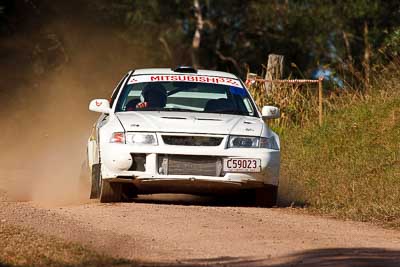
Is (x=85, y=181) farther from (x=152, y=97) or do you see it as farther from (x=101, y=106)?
(x=152, y=97)

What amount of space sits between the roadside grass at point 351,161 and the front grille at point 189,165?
1.36 m

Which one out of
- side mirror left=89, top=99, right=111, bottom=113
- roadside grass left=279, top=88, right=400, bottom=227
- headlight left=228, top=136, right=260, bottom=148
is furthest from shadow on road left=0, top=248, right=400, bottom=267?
side mirror left=89, top=99, right=111, bottom=113

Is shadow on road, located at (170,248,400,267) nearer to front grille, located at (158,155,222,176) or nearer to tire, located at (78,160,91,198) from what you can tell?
front grille, located at (158,155,222,176)

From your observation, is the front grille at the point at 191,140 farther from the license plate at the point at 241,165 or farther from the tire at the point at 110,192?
the tire at the point at 110,192

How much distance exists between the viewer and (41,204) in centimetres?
1370

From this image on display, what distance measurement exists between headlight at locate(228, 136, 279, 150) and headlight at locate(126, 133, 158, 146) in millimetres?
755

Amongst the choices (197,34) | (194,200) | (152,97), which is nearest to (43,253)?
(152,97)

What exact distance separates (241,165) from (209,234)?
7.50 feet

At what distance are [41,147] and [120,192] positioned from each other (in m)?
15.9

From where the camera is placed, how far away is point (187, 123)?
511 inches

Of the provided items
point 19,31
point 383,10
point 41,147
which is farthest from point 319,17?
point 41,147

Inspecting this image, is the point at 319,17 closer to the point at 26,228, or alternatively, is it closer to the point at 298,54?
the point at 298,54

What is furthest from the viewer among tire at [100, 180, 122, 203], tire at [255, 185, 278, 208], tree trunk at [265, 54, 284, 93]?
tree trunk at [265, 54, 284, 93]

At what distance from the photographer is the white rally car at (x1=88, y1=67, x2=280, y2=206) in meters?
12.7
